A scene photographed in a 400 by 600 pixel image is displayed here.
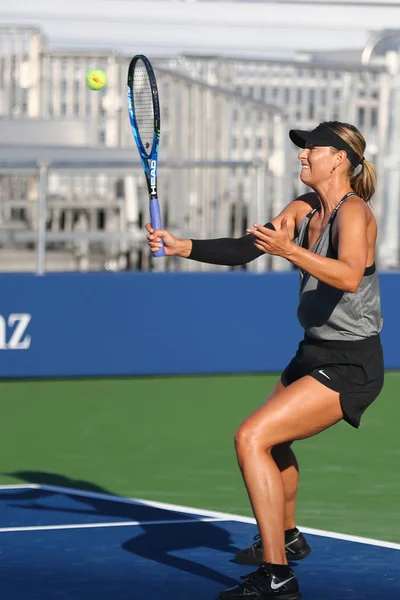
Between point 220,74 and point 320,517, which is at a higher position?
point 220,74

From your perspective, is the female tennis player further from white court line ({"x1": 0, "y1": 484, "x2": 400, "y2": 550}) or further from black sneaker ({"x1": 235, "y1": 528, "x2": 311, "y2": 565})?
white court line ({"x1": 0, "y1": 484, "x2": 400, "y2": 550})

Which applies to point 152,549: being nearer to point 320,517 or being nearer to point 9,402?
point 320,517

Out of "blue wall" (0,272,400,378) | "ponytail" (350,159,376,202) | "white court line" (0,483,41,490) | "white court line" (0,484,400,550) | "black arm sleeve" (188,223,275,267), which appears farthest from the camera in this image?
"blue wall" (0,272,400,378)

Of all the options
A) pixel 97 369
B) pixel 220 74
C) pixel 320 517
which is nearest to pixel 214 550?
pixel 320 517

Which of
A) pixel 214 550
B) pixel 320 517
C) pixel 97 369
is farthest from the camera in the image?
pixel 97 369

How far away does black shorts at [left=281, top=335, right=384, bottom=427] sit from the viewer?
5473 mm

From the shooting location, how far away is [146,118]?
641 cm

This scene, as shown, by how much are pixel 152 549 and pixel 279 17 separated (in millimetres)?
10863

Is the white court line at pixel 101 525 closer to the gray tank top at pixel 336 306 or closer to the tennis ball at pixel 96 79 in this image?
the gray tank top at pixel 336 306

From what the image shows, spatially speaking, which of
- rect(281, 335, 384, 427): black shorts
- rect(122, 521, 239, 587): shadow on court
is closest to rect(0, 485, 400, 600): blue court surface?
rect(122, 521, 239, 587): shadow on court

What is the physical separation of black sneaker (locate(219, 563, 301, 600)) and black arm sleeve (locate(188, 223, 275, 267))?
1284 millimetres

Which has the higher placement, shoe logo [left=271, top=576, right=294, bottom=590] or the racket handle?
the racket handle

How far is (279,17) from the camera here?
638 inches

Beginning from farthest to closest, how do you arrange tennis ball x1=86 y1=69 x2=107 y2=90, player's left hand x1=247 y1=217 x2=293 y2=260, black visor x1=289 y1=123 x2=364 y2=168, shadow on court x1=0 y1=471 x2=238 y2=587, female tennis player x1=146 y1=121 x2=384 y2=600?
1. tennis ball x1=86 y1=69 x2=107 y2=90
2. shadow on court x1=0 y1=471 x2=238 y2=587
3. black visor x1=289 y1=123 x2=364 y2=168
4. female tennis player x1=146 y1=121 x2=384 y2=600
5. player's left hand x1=247 y1=217 x2=293 y2=260
